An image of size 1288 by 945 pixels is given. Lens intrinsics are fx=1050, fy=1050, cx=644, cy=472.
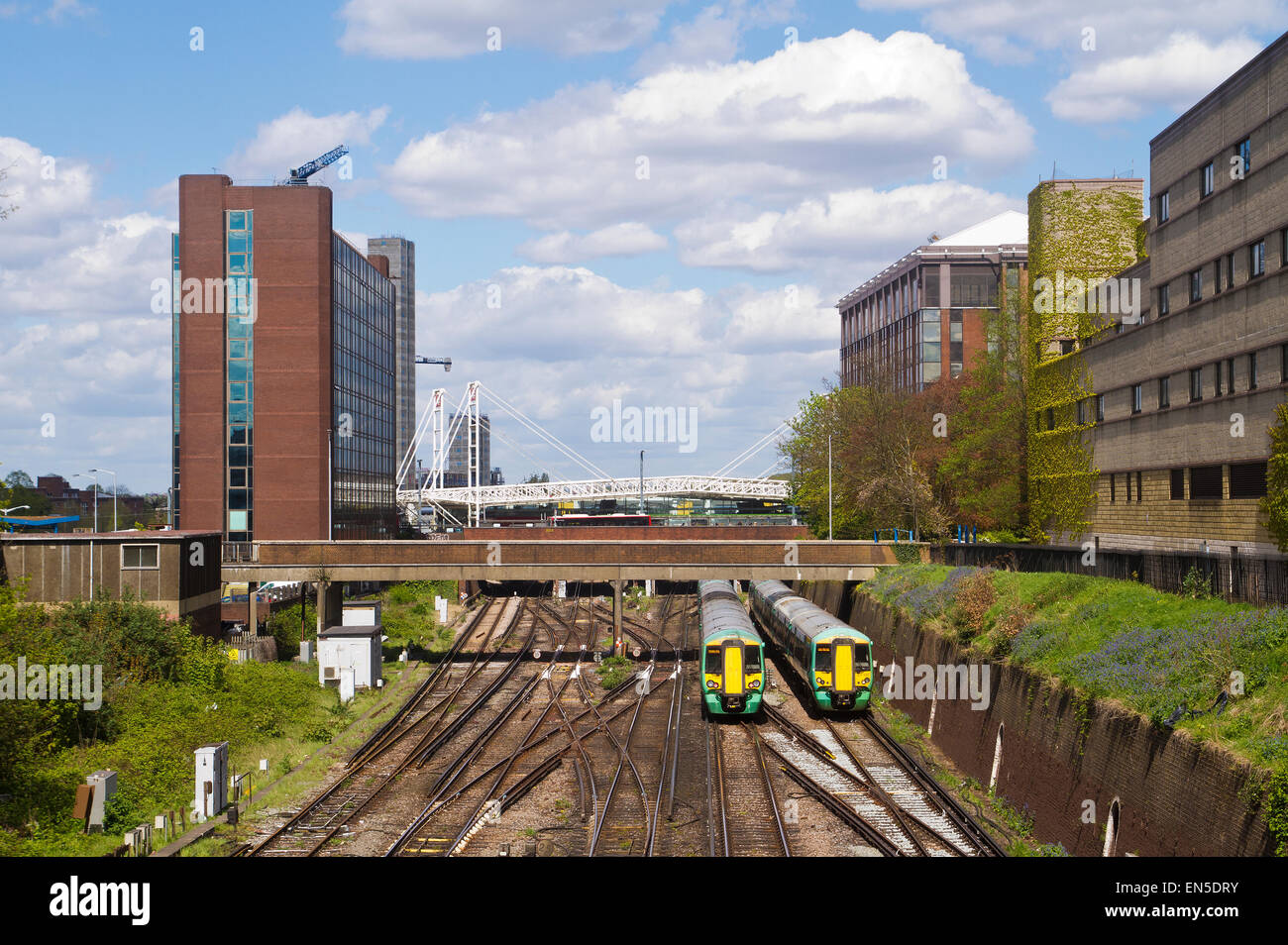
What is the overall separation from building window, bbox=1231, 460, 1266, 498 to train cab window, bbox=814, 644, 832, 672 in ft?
41.5

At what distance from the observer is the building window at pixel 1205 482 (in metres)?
31.7

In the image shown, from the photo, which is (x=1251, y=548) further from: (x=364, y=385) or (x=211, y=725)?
(x=364, y=385)

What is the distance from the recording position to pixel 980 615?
30.2m

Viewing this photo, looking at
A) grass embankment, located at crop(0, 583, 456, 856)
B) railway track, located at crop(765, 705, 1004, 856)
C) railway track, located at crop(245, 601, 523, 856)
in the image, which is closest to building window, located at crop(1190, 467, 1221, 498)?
railway track, located at crop(765, 705, 1004, 856)

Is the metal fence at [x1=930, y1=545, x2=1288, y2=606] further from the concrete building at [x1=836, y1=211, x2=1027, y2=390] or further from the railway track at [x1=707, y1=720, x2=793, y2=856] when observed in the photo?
the concrete building at [x1=836, y1=211, x2=1027, y2=390]

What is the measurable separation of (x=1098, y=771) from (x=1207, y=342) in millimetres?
19183

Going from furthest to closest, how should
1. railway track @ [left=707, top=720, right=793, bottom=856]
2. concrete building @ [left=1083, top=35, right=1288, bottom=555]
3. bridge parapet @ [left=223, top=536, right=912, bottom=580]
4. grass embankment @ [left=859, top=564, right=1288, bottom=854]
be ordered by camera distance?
bridge parapet @ [left=223, top=536, right=912, bottom=580]
concrete building @ [left=1083, top=35, right=1288, bottom=555]
railway track @ [left=707, top=720, right=793, bottom=856]
grass embankment @ [left=859, top=564, right=1288, bottom=854]

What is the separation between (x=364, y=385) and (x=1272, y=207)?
61.7 meters

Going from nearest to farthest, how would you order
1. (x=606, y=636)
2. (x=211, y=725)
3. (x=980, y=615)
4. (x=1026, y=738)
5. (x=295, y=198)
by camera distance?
(x=1026, y=738), (x=211, y=725), (x=980, y=615), (x=606, y=636), (x=295, y=198)

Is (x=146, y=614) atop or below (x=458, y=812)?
atop

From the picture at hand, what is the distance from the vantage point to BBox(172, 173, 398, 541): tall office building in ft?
212

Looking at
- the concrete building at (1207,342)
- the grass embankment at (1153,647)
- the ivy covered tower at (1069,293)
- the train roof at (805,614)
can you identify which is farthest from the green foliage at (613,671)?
the concrete building at (1207,342)

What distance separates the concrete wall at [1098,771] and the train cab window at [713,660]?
6804 millimetres
